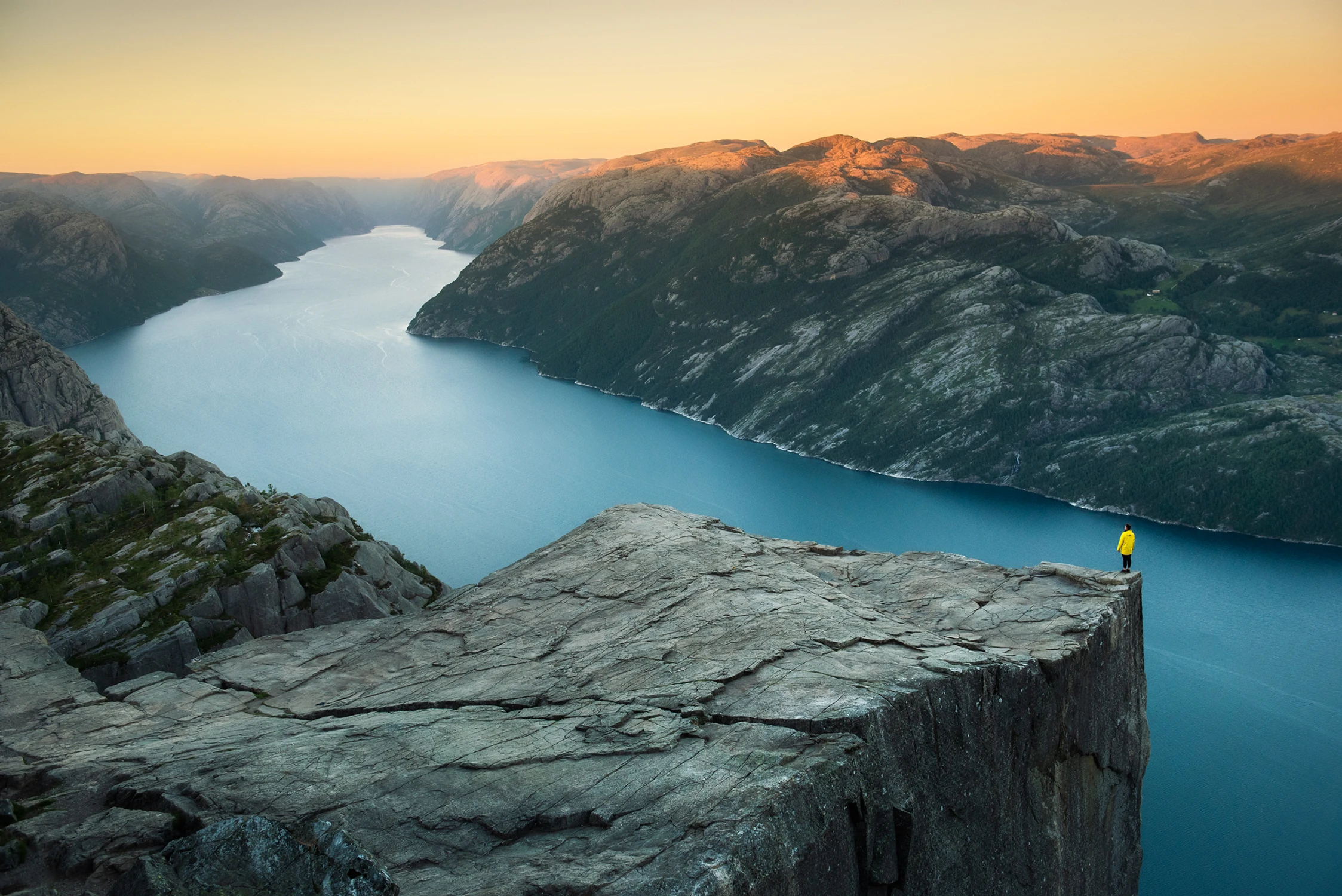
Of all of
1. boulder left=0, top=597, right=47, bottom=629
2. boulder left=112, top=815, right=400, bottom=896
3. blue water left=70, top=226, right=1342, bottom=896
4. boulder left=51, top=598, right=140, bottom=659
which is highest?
boulder left=112, top=815, right=400, bottom=896

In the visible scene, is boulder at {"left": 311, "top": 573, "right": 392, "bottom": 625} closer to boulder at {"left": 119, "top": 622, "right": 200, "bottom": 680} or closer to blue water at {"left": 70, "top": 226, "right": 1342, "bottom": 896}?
boulder at {"left": 119, "top": 622, "right": 200, "bottom": 680}

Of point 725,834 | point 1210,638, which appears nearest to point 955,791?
point 725,834

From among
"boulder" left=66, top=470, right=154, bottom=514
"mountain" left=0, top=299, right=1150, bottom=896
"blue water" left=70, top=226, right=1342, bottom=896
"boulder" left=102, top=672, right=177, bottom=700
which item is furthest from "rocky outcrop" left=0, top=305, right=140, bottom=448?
"boulder" left=102, top=672, right=177, bottom=700

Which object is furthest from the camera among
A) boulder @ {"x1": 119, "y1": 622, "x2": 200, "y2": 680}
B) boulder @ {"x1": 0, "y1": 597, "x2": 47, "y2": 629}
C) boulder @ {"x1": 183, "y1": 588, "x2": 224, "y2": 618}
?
boulder @ {"x1": 183, "y1": 588, "x2": 224, "y2": 618}

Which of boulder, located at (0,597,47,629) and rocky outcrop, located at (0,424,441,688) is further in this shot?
rocky outcrop, located at (0,424,441,688)

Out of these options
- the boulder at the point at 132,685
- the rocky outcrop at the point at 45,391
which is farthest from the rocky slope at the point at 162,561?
the rocky outcrop at the point at 45,391

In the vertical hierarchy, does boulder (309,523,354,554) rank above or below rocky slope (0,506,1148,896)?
above

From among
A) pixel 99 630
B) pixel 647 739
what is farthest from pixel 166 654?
pixel 647 739

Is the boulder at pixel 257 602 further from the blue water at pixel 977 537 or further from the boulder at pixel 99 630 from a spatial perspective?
the blue water at pixel 977 537
